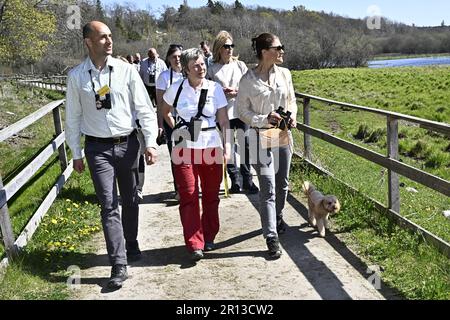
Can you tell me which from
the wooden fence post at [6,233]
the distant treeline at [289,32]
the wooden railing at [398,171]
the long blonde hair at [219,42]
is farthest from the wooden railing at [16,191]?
the distant treeline at [289,32]

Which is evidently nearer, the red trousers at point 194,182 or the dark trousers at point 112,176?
the dark trousers at point 112,176

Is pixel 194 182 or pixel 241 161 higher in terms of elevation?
pixel 194 182

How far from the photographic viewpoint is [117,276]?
427 cm

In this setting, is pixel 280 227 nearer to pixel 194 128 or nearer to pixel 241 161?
pixel 194 128

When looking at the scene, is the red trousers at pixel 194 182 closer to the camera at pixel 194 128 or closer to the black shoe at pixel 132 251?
the camera at pixel 194 128

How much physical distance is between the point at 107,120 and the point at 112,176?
46 centimetres

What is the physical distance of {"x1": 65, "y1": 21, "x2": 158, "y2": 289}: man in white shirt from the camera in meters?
4.19

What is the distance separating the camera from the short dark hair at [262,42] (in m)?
4.68

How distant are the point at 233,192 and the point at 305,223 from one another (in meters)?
1.49

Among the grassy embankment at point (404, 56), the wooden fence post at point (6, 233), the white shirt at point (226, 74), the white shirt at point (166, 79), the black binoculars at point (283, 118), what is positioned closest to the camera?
the wooden fence post at point (6, 233)

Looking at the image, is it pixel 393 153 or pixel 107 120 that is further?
pixel 393 153

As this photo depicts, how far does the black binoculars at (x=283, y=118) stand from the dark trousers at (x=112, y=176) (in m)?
1.31

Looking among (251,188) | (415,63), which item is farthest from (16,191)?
(415,63)

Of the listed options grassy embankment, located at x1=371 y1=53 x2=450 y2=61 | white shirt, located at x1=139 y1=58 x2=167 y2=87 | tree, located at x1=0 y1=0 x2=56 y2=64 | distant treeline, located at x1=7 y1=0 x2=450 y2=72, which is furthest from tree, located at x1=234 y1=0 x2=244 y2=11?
white shirt, located at x1=139 y1=58 x2=167 y2=87
